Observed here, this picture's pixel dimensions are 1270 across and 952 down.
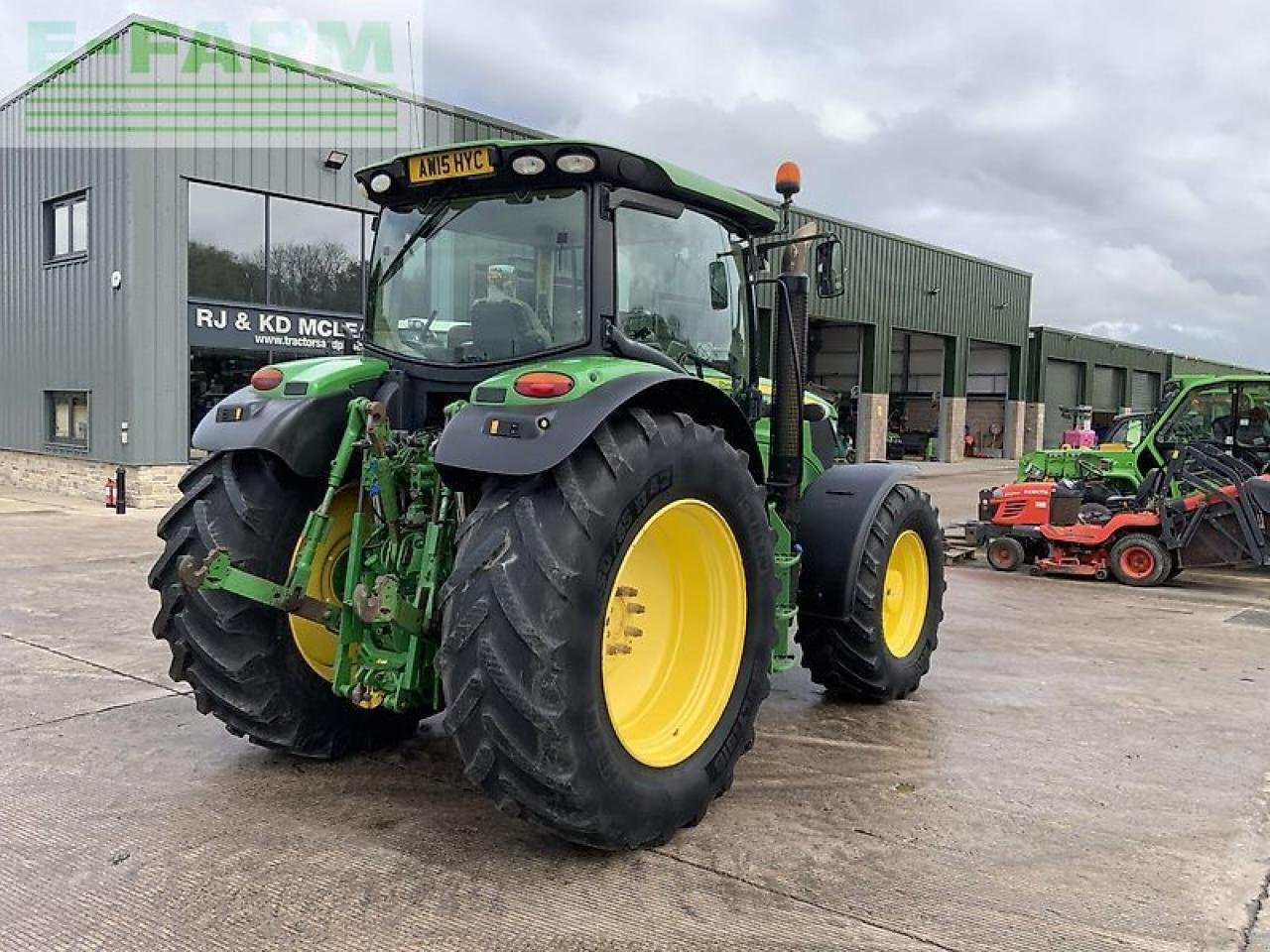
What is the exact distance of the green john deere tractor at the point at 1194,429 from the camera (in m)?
10.6

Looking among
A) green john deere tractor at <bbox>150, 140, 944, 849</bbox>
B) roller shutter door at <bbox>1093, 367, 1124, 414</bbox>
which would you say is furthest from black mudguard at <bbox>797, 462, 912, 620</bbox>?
roller shutter door at <bbox>1093, 367, 1124, 414</bbox>

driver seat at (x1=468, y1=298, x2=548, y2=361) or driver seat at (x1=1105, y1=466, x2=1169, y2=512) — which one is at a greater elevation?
driver seat at (x1=468, y1=298, x2=548, y2=361)

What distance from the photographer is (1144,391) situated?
4650cm

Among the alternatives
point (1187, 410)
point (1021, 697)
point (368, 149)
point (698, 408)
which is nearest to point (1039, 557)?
point (1187, 410)

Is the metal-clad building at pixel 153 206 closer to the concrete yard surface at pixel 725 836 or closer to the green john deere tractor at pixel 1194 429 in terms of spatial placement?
the concrete yard surface at pixel 725 836

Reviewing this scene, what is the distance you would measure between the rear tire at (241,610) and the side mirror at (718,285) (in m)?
1.89

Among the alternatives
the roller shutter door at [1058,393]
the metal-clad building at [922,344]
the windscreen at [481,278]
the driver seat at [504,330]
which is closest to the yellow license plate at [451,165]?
the windscreen at [481,278]

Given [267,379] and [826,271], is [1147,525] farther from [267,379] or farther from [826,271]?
[267,379]

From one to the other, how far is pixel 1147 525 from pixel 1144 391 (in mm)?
40792

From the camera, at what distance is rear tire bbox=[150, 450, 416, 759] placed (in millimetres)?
3828

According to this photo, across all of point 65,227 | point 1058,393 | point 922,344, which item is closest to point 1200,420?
point 65,227

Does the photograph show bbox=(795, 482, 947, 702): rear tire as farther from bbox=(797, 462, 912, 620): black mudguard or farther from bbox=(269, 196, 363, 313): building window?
bbox=(269, 196, 363, 313): building window

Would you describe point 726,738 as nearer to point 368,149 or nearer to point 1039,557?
point 1039,557

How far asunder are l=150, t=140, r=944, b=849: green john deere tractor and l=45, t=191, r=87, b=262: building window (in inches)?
511
